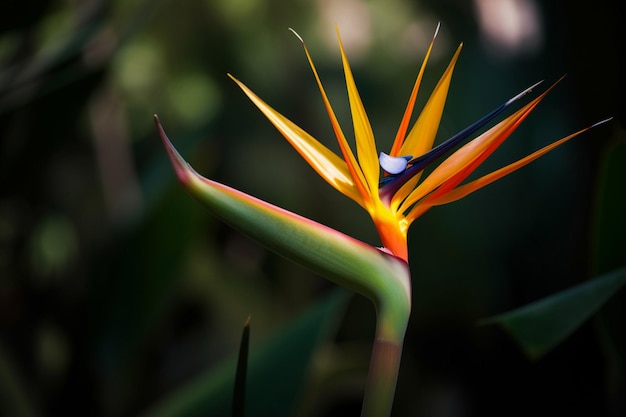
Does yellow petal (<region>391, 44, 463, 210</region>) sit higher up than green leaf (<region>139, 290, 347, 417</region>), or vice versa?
yellow petal (<region>391, 44, 463, 210</region>)

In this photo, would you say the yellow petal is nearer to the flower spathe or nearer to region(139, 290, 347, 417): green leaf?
the flower spathe

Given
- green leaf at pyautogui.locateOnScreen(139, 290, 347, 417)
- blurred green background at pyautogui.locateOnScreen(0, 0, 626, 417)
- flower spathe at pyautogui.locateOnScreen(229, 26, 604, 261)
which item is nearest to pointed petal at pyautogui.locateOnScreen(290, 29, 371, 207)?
flower spathe at pyautogui.locateOnScreen(229, 26, 604, 261)

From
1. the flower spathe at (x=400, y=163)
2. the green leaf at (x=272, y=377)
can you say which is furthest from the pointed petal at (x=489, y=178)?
the green leaf at (x=272, y=377)

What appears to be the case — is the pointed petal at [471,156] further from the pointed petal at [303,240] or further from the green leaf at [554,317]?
the green leaf at [554,317]

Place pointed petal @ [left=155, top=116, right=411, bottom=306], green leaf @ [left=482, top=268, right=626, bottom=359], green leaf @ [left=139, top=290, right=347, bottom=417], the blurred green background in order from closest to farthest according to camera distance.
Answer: pointed petal @ [left=155, top=116, right=411, bottom=306], green leaf @ [left=482, top=268, right=626, bottom=359], green leaf @ [left=139, top=290, right=347, bottom=417], the blurred green background

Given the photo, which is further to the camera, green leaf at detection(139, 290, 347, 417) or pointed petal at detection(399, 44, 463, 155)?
green leaf at detection(139, 290, 347, 417)
